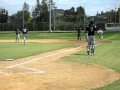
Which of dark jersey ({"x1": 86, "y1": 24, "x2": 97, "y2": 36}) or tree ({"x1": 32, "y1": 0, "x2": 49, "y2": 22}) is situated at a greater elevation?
tree ({"x1": 32, "y1": 0, "x2": 49, "y2": 22})

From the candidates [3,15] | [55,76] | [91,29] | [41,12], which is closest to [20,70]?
[55,76]

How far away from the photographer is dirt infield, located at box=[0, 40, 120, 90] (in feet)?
36.7

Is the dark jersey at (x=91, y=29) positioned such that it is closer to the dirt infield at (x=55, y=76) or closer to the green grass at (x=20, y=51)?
the green grass at (x=20, y=51)

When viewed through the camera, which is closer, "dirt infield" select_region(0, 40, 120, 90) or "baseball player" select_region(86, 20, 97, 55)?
"dirt infield" select_region(0, 40, 120, 90)

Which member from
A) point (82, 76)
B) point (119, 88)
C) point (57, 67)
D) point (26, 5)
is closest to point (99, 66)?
point (57, 67)

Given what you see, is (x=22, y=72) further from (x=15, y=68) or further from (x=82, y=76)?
(x=82, y=76)

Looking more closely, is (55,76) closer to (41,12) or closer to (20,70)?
(20,70)

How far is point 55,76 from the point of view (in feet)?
42.7

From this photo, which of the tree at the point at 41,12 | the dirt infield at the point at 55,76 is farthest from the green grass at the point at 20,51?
the tree at the point at 41,12

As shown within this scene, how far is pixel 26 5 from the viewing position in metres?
129

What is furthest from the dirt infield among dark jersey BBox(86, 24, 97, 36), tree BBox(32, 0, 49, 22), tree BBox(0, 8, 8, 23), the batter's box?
tree BBox(0, 8, 8, 23)

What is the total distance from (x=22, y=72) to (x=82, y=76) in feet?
7.55

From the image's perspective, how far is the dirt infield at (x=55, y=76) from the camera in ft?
36.7

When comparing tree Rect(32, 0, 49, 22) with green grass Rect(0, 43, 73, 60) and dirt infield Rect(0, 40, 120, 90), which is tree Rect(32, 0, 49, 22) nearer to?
green grass Rect(0, 43, 73, 60)
